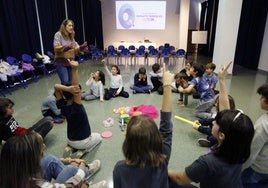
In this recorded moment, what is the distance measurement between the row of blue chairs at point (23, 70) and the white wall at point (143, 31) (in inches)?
204

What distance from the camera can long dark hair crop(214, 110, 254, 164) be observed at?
3.38ft

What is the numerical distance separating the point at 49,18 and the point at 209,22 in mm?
7244

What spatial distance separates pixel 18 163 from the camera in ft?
3.26

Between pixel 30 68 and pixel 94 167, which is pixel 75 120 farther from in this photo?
pixel 30 68

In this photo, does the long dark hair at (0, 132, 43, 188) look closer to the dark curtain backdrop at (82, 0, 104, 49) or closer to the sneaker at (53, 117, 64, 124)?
the sneaker at (53, 117, 64, 124)

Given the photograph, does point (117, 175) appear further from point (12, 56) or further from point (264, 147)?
point (12, 56)

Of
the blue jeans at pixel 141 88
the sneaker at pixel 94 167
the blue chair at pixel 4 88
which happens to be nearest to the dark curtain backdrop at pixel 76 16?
the blue chair at pixel 4 88

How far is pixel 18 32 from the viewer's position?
539 centimetres

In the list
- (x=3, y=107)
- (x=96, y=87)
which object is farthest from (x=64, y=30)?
(x=3, y=107)

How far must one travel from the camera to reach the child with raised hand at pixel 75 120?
77.6 inches

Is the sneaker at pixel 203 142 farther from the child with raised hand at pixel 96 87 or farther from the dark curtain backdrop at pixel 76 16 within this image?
the dark curtain backdrop at pixel 76 16

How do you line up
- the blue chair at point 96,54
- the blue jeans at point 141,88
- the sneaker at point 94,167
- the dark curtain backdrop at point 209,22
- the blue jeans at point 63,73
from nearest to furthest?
the sneaker at point 94,167
the blue jeans at point 63,73
the blue jeans at point 141,88
the blue chair at point 96,54
the dark curtain backdrop at point 209,22

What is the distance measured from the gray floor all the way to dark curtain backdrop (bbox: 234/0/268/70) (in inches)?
49.4

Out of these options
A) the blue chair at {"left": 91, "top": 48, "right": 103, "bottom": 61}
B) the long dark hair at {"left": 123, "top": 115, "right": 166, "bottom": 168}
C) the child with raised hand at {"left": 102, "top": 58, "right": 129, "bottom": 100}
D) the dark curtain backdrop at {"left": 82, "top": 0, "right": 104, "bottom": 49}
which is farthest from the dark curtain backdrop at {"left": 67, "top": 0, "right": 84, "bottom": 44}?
the long dark hair at {"left": 123, "top": 115, "right": 166, "bottom": 168}
